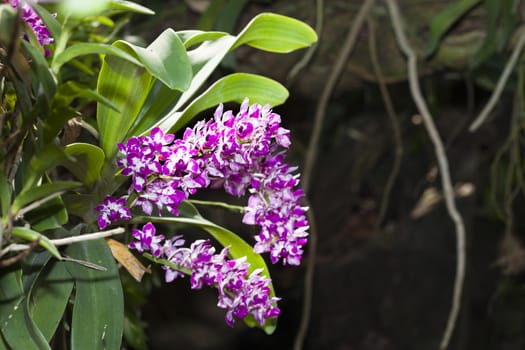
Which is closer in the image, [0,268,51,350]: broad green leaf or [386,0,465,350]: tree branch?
[0,268,51,350]: broad green leaf

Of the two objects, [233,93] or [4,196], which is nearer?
[4,196]

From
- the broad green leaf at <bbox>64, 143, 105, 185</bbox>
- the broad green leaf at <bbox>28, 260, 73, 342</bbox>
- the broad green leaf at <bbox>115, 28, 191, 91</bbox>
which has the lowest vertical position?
the broad green leaf at <bbox>28, 260, 73, 342</bbox>

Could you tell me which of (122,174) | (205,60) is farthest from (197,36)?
(122,174)

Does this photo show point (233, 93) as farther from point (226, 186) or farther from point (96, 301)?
point (96, 301)

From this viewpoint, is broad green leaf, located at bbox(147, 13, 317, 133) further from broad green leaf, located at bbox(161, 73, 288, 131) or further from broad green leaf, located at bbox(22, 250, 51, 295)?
broad green leaf, located at bbox(22, 250, 51, 295)

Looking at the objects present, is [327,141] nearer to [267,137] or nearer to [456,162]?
[456,162]

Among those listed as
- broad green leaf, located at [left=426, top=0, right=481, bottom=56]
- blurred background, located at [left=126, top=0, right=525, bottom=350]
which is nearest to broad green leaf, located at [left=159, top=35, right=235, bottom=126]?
blurred background, located at [left=126, top=0, right=525, bottom=350]

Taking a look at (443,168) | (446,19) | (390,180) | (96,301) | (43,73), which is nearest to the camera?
(43,73)
